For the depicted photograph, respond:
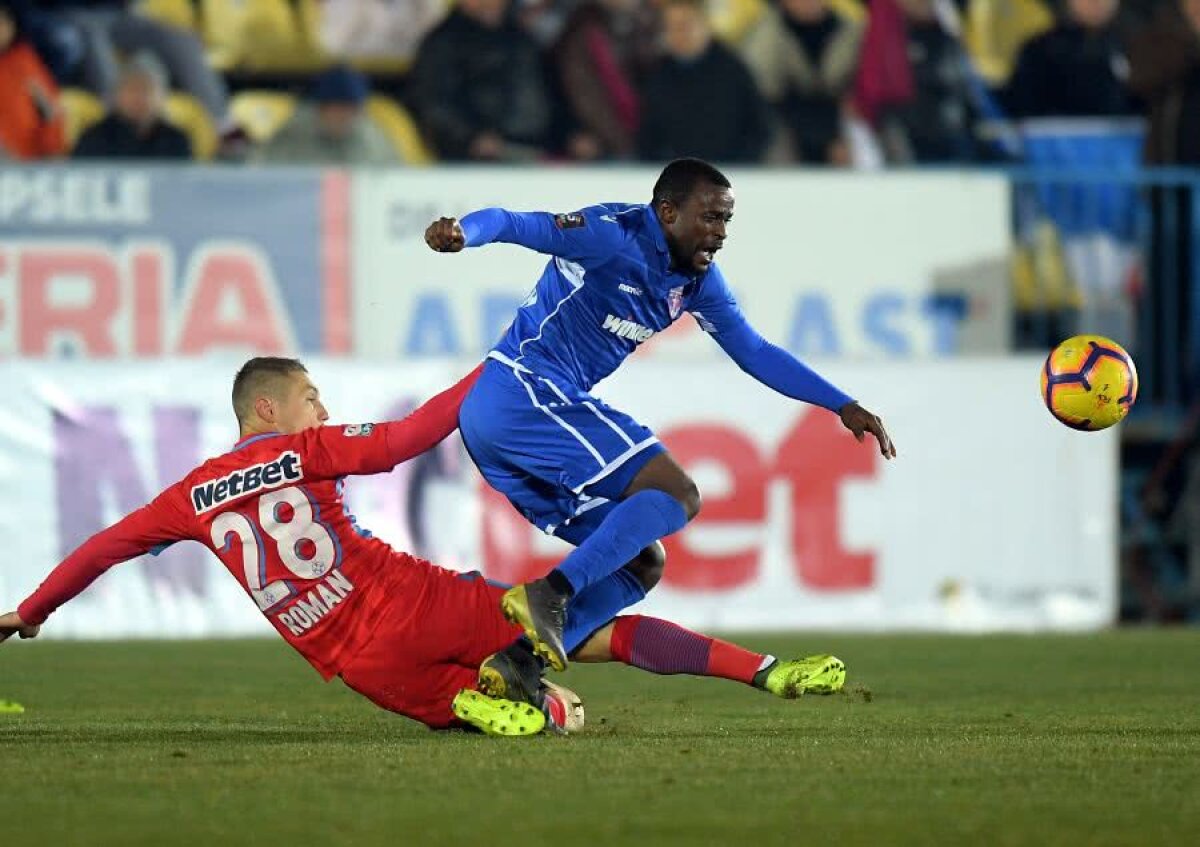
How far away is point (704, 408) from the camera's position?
1398 cm

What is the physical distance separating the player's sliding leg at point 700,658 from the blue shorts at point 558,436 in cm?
40

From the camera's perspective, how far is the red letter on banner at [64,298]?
14086 millimetres

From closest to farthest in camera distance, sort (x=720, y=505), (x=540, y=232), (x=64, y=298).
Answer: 1. (x=540, y=232)
2. (x=720, y=505)
3. (x=64, y=298)

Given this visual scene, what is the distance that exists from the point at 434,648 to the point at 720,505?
22.2 feet

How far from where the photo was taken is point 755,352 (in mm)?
7922

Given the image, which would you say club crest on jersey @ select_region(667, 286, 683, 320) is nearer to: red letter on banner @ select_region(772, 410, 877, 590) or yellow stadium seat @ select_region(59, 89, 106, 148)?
red letter on banner @ select_region(772, 410, 877, 590)

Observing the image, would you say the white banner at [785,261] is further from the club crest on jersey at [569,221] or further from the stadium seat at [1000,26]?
the club crest on jersey at [569,221]

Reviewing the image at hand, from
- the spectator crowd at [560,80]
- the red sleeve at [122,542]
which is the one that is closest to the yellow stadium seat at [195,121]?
the spectator crowd at [560,80]

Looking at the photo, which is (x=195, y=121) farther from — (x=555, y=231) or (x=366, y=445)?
(x=366, y=445)

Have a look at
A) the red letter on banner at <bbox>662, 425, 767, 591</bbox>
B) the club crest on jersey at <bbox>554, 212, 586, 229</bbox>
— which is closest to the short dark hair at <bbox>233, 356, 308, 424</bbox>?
the club crest on jersey at <bbox>554, 212, 586, 229</bbox>

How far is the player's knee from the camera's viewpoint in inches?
297

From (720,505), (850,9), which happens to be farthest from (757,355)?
(850,9)

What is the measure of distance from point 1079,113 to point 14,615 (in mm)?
12087

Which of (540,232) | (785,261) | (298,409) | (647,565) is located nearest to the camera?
(540,232)
